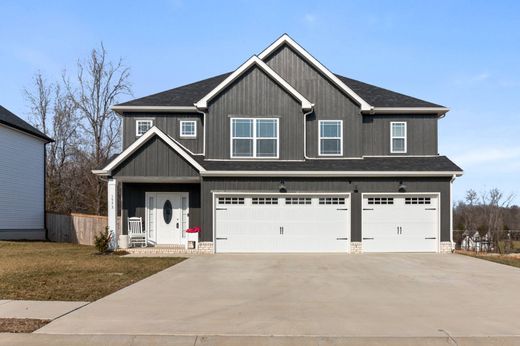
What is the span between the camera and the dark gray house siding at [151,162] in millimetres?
18719

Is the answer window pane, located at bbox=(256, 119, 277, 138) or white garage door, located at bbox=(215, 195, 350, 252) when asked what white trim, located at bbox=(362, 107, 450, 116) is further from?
white garage door, located at bbox=(215, 195, 350, 252)

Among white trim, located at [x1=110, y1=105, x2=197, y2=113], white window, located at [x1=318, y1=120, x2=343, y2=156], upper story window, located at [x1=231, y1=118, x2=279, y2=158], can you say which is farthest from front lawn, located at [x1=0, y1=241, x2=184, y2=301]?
white window, located at [x1=318, y1=120, x2=343, y2=156]

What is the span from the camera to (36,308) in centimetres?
820

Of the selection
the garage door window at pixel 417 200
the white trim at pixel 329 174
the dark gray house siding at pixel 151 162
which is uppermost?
the dark gray house siding at pixel 151 162

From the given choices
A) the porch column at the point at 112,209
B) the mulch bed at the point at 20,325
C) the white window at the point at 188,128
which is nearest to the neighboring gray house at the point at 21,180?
the porch column at the point at 112,209

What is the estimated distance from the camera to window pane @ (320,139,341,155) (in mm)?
20812

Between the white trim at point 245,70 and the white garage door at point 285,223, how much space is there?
163 inches

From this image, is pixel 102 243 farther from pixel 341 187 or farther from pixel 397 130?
pixel 397 130

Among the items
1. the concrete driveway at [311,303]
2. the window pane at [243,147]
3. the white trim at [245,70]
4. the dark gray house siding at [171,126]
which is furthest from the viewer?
the dark gray house siding at [171,126]

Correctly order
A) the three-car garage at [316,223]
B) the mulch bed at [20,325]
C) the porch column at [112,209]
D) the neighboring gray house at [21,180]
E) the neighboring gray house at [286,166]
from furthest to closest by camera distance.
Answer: the neighboring gray house at [21,180] < the three-car garage at [316,223] < the neighboring gray house at [286,166] < the porch column at [112,209] < the mulch bed at [20,325]

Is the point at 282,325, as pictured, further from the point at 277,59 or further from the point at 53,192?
the point at 53,192

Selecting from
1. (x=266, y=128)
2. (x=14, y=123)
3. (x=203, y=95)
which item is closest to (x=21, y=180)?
(x=14, y=123)

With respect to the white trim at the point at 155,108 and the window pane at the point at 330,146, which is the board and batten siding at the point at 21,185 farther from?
the window pane at the point at 330,146

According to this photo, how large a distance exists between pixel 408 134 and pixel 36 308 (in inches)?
700
